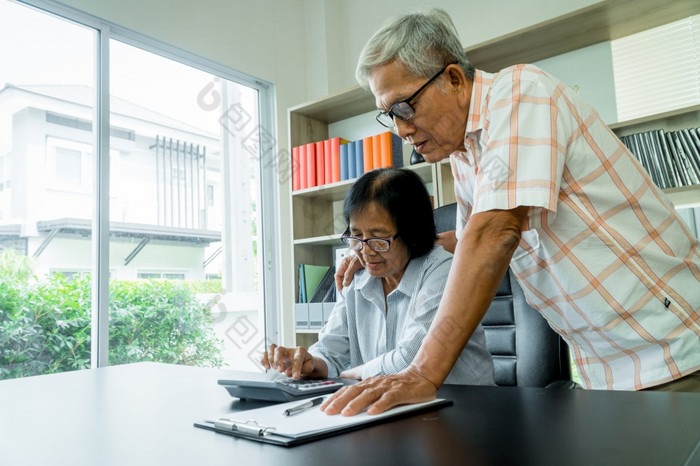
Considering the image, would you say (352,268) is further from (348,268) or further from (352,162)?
(352,162)

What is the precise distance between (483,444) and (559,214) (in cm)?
64

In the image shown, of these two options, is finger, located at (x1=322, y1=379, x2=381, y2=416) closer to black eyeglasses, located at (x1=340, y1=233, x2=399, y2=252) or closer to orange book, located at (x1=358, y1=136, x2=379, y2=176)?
black eyeglasses, located at (x1=340, y1=233, x2=399, y2=252)

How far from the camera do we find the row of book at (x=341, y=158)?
3088mm

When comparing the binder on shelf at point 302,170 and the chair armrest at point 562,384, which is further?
the binder on shelf at point 302,170

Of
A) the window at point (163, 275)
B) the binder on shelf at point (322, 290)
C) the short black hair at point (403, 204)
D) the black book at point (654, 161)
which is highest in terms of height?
the black book at point (654, 161)

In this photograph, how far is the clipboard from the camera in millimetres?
606

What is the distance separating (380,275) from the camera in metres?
1.47

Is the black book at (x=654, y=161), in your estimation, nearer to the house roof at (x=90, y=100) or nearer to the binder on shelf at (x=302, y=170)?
the binder on shelf at (x=302, y=170)

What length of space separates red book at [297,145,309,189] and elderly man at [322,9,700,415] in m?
2.27

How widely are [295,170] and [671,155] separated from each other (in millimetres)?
2131

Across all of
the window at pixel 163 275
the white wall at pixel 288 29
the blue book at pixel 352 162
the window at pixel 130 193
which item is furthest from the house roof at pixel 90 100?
the blue book at pixel 352 162

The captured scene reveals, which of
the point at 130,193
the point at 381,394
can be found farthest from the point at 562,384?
the point at 130,193

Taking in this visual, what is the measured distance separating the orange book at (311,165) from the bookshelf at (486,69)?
0.06 m

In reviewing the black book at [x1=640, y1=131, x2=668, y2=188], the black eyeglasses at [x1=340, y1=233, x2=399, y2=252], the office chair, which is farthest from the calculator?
the black book at [x1=640, y1=131, x2=668, y2=188]
